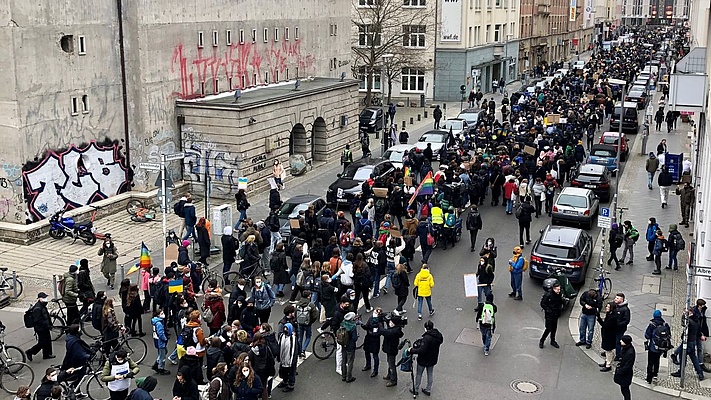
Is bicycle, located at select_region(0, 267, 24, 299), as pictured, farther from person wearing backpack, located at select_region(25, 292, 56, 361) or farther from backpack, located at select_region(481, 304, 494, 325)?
backpack, located at select_region(481, 304, 494, 325)

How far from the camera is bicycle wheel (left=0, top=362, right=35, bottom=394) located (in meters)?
15.8

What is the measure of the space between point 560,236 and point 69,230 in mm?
15013

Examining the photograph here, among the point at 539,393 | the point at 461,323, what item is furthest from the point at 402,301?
the point at 539,393

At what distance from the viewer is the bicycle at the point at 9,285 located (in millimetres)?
20828

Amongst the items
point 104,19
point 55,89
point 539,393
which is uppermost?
point 104,19

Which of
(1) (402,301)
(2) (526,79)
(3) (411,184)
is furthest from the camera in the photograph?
(2) (526,79)

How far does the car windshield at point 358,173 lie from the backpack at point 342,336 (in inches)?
640

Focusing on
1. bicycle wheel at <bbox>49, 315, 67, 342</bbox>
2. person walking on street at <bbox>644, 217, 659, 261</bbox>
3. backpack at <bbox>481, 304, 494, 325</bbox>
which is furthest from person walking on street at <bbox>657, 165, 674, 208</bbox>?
bicycle wheel at <bbox>49, 315, 67, 342</bbox>

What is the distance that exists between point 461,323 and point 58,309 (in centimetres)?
979

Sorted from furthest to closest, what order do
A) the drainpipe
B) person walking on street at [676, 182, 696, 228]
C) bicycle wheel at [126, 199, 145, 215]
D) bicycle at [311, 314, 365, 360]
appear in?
1. the drainpipe
2. bicycle wheel at [126, 199, 145, 215]
3. person walking on street at [676, 182, 696, 228]
4. bicycle at [311, 314, 365, 360]

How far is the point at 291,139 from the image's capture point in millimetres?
38562

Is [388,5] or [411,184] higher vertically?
[388,5]

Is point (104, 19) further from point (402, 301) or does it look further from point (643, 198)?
point (643, 198)

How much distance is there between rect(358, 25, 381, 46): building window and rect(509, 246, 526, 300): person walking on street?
37149 millimetres
